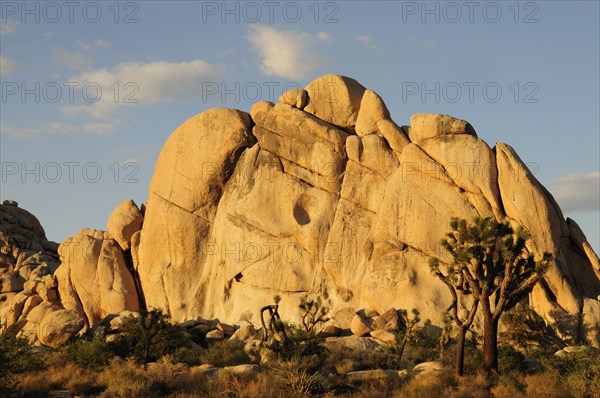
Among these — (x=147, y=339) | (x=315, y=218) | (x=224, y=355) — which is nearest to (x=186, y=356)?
(x=224, y=355)

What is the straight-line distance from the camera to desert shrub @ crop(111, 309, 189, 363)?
30.9 m

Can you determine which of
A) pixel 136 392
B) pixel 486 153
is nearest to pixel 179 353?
pixel 136 392

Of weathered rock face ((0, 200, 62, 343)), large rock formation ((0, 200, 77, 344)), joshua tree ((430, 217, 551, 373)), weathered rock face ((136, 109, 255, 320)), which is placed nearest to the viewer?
joshua tree ((430, 217, 551, 373))

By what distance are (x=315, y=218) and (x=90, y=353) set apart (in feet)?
48.1

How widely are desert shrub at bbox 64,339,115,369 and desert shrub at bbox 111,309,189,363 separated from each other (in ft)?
2.32

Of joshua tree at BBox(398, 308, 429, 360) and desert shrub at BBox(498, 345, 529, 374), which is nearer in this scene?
desert shrub at BBox(498, 345, 529, 374)

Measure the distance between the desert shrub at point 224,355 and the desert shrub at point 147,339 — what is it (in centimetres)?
157

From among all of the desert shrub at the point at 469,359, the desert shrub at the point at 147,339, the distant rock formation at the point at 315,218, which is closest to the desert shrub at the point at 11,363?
the desert shrub at the point at 147,339

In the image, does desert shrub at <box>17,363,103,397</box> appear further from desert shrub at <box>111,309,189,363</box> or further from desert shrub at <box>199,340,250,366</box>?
desert shrub at <box>199,340,250,366</box>

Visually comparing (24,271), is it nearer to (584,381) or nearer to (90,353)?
(90,353)

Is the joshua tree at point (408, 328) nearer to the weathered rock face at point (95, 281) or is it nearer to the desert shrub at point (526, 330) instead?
the desert shrub at point (526, 330)

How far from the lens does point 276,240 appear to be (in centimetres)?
4034

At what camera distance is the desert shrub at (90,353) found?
28984mm

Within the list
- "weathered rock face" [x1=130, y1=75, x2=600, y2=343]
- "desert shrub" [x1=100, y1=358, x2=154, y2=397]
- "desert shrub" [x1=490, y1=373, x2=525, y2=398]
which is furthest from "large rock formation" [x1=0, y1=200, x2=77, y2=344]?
"desert shrub" [x1=490, y1=373, x2=525, y2=398]
